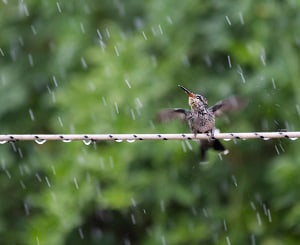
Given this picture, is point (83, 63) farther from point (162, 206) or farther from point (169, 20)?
point (162, 206)

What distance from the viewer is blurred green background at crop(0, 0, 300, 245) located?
7.55 m

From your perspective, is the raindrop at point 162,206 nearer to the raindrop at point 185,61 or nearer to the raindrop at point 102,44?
the raindrop at point 185,61

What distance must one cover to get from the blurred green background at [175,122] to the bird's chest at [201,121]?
5.97ft

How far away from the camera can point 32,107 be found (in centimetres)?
885

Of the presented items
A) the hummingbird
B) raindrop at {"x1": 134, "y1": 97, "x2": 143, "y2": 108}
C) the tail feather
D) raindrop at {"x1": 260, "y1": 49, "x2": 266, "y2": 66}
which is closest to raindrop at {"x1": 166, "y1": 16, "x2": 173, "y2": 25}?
raindrop at {"x1": 134, "y1": 97, "x2": 143, "y2": 108}

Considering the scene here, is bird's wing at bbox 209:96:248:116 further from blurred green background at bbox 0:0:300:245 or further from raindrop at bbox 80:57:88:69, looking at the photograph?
raindrop at bbox 80:57:88:69

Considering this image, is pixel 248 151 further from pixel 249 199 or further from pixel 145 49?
pixel 145 49

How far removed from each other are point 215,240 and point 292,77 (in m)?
1.70

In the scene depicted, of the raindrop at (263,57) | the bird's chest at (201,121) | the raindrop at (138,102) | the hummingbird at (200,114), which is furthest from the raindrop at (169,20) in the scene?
the bird's chest at (201,121)

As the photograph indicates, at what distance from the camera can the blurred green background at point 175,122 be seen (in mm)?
7551

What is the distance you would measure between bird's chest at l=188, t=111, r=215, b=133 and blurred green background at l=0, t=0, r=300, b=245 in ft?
5.97

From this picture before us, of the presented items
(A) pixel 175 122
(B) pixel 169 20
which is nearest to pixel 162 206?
(A) pixel 175 122

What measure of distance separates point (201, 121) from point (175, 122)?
2.17 m

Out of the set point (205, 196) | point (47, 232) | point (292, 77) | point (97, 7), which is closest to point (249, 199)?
point (205, 196)
